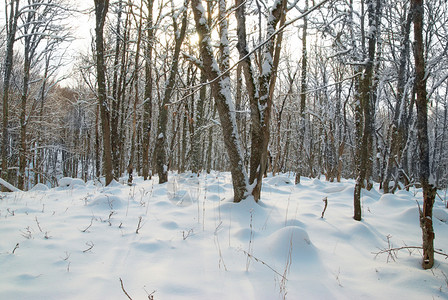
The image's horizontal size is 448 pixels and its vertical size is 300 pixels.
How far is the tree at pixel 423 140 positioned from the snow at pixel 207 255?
1.04 ft

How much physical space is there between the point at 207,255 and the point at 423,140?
2.33 meters

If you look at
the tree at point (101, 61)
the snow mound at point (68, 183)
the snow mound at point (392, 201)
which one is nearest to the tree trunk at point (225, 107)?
the snow mound at point (392, 201)

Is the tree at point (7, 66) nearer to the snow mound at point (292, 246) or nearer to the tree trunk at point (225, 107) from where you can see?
the tree trunk at point (225, 107)

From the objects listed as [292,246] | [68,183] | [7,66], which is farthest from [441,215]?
[7,66]

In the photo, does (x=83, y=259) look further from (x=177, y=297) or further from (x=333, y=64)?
(x=333, y=64)

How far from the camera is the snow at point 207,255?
6.01 ft

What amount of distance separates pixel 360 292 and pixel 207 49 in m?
3.97

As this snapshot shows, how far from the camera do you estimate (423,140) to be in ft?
7.26

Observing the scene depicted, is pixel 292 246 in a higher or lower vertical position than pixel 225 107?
lower

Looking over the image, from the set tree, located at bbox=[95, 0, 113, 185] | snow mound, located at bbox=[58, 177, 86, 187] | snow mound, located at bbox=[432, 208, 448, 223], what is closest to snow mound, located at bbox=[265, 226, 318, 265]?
snow mound, located at bbox=[432, 208, 448, 223]

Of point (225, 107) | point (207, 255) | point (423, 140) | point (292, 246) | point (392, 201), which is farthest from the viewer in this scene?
point (392, 201)

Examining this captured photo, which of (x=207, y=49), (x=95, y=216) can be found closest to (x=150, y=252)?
(x=95, y=216)

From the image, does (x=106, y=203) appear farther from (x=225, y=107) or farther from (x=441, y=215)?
(x=441, y=215)

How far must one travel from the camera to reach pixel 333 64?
12.5 m
